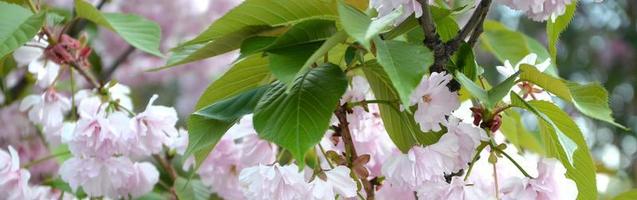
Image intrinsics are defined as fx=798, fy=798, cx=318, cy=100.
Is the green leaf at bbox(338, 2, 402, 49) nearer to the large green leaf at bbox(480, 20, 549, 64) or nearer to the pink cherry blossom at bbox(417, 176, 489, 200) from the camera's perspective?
the pink cherry blossom at bbox(417, 176, 489, 200)

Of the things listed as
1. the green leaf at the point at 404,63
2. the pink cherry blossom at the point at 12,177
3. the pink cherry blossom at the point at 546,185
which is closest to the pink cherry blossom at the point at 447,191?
the pink cherry blossom at the point at 546,185

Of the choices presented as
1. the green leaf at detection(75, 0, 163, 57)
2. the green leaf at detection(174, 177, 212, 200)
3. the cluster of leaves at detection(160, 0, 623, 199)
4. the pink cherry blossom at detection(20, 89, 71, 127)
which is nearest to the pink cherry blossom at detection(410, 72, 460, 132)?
the cluster of leaves at detection(160, 0, 623, 199)

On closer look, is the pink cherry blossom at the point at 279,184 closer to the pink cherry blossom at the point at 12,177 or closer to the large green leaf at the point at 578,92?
the large green leaf at the point at 578,92

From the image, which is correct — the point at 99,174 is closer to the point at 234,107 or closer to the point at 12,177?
the point at 12,177

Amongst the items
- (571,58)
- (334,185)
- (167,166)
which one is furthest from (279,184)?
(571,58)

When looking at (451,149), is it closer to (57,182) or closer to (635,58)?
(57,182)
